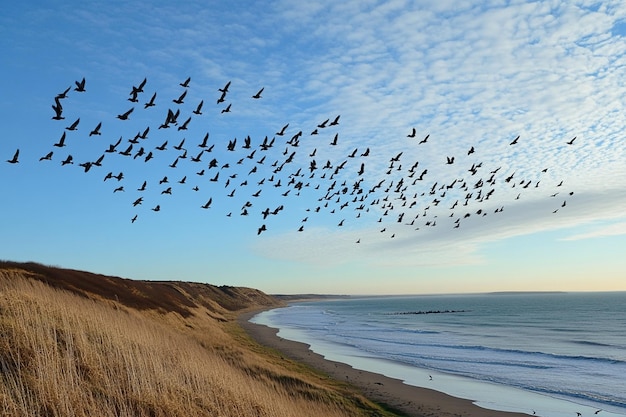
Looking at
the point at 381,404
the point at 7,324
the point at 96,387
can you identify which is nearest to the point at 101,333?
the point at 7,324

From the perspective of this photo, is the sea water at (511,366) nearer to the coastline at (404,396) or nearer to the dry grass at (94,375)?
the coastline at (404,396)

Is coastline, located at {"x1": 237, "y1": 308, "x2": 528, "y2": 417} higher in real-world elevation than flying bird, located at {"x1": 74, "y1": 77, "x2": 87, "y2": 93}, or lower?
lower

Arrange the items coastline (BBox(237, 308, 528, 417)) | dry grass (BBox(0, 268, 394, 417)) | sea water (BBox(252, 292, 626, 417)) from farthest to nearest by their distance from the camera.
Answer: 1. sea water (BBox(252, 292, 626, 417))
2. coastline (BBox(237, 308, 528, 417))
3. dry grass (BBox(0, 268, 394, 417))

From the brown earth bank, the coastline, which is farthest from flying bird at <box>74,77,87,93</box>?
the coastline

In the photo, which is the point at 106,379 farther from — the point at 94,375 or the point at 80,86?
the point at 80,86

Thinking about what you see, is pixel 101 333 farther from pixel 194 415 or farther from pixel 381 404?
pixel 381 404

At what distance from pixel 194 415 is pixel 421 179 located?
83.4 ft

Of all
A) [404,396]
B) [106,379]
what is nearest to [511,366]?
[404,396]

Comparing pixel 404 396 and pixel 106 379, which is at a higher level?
pixel 106 379

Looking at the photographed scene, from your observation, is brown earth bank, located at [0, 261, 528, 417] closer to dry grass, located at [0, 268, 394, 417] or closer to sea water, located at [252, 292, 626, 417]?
dry grass, located at [0, 268, 394, 417]

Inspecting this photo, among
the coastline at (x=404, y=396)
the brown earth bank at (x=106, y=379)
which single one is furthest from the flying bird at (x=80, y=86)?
the coastline at (x=404, y=396)

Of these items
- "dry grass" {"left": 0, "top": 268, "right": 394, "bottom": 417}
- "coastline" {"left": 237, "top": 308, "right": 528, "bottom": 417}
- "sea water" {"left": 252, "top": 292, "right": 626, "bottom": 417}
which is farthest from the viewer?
"sea water" {"left": 252, "top": 292, "right": 626, "bottom": 417}

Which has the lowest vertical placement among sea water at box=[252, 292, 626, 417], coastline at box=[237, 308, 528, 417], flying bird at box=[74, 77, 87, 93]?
coastline at box=[237, 308, 528, 417]

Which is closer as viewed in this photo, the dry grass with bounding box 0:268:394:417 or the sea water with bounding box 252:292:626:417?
the dry grass with bounding box 0:268:394:417
